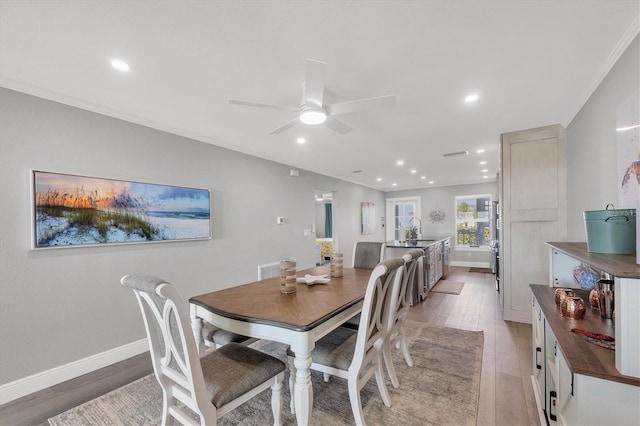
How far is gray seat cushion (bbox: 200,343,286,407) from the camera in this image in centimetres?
135

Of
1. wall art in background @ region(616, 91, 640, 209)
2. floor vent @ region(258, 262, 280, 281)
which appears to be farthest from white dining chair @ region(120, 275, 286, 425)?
floor vent @ region(258, 262, 280, 281)

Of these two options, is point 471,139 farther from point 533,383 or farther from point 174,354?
point 174,354

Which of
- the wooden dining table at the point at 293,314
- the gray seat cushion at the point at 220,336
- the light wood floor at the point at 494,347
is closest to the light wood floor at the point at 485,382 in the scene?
the light wood floor at the point at 494,347

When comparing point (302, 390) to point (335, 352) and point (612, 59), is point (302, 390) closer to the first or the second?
point (335, 352)

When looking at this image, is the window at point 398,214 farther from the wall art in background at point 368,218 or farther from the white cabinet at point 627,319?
the white cabinet at point 627,319

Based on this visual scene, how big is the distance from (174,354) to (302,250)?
3.83m

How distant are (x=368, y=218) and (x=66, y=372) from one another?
21.9ft

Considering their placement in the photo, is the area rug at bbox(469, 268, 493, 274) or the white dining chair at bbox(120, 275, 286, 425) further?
the area rug at bbox(469, 268, 493, 274)

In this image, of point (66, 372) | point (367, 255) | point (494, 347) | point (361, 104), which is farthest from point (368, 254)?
point (66, 372)

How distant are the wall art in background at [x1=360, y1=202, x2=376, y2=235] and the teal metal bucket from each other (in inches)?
237

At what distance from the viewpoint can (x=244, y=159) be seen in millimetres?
4023

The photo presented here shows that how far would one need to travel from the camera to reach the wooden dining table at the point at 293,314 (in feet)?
4.66

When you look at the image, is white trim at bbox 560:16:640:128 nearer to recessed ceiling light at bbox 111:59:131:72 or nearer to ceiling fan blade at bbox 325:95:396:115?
ceiling fan blade at bbox 325:95:396:115

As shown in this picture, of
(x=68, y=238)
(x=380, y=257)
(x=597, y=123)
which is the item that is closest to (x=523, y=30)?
(x=597, y=123)
